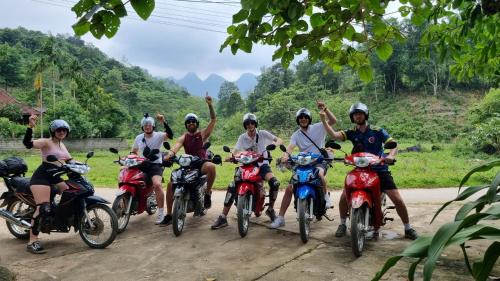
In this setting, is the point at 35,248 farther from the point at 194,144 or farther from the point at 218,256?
the point at 194,144

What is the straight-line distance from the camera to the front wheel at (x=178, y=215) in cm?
533

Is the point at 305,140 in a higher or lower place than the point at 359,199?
higher

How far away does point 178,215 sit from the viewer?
211 inches

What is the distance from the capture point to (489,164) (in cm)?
162

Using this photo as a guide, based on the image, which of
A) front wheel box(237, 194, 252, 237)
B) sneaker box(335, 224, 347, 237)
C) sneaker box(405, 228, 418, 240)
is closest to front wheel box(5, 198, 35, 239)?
front wheel box(237, 194, 252, 237)

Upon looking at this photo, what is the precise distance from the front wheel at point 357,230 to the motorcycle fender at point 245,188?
144 centimetres

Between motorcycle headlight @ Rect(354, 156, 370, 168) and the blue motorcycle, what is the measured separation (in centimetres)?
60

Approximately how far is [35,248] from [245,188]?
2463 mm

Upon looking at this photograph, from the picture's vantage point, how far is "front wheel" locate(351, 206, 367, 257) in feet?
13.7

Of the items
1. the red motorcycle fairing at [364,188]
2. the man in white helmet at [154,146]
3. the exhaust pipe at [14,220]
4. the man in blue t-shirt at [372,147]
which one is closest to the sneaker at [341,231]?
the man in blue t-shirt at [372,147]

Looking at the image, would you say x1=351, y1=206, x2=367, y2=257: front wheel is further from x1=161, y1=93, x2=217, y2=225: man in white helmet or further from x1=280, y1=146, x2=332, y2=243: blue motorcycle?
x1=161, y1=93, x2=217, y2=225: man in white helmet

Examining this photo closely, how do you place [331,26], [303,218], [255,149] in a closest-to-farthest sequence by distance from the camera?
[331,26], [303,218], [255,149]

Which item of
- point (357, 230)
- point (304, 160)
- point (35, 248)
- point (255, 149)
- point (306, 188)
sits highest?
point (255, 149)

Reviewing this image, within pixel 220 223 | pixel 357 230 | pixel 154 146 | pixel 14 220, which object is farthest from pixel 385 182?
pixel 14 220
